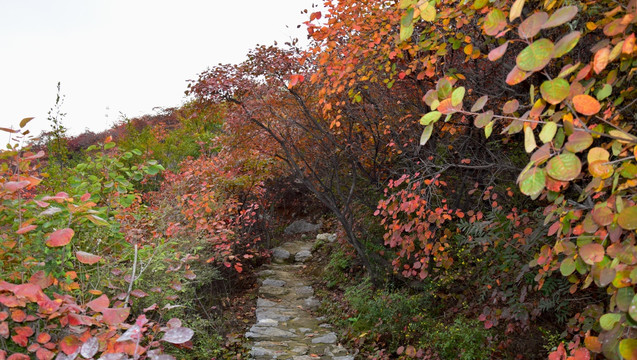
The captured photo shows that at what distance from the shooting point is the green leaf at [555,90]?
1.30m

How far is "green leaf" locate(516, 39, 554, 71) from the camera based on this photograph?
4.03 ft

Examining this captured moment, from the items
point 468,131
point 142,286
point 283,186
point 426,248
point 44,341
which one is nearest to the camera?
point 44,341

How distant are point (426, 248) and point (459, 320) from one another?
79cm

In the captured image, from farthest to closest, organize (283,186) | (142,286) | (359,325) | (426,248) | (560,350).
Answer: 1. (283,186)
2. (359,325)
3. (426,248)
4. (142,286)
5. (560,350)

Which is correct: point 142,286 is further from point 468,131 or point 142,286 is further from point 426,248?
point 468,131

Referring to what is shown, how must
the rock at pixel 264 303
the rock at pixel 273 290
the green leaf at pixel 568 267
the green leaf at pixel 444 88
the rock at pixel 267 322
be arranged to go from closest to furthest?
1. the green leaf at pixel 444 88
2. the green leaf at pixel 568 267
3. the rock at pixel 267 322
4. the rock at pixel 264 303
5. the rock at pixel 273 290

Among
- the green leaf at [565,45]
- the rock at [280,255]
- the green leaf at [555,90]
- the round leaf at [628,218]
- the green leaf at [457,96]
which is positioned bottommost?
the rock at [280,255]

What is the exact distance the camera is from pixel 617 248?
140 centimetres

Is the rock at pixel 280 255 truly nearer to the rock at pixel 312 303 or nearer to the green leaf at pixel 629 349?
the rock at pixel 312 303

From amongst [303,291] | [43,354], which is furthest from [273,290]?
[43,354]

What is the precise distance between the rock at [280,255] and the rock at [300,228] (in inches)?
70.1

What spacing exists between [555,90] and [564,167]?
24 cm

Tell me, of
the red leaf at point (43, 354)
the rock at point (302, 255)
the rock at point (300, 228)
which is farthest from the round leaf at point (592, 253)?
the rock at point (300, 228)

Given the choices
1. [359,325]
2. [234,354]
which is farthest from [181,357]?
[359,325]
